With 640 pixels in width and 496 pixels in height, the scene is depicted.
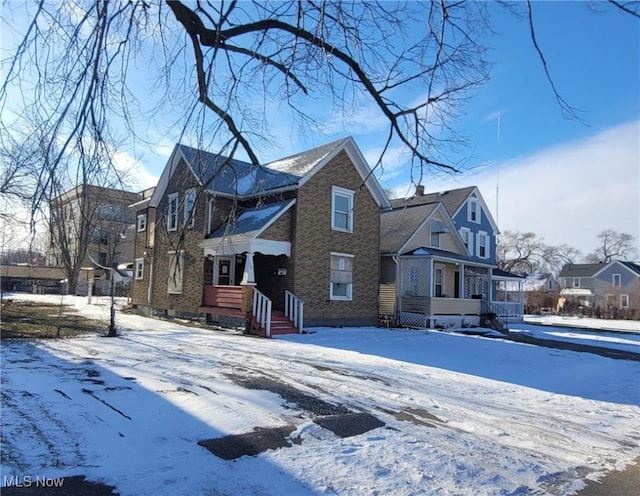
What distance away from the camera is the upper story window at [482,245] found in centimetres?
3359

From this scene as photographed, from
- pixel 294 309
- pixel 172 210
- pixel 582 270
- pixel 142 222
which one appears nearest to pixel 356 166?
pixel 294 309

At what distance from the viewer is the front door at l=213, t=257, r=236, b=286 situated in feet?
64.8

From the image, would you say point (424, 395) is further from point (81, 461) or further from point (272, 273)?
point (272, 273)

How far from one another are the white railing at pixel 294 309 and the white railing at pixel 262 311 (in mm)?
1278

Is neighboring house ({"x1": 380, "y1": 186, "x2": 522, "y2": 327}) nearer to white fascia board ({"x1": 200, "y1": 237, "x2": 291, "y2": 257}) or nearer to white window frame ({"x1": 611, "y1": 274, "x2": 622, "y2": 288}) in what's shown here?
white fascia board ({"x1": 200, "y1": 237, "x2": 291, "y2": 257})

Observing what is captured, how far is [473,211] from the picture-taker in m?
33.5

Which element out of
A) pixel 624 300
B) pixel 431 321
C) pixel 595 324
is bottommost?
pixel 595 324

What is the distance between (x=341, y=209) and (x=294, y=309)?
502 cm

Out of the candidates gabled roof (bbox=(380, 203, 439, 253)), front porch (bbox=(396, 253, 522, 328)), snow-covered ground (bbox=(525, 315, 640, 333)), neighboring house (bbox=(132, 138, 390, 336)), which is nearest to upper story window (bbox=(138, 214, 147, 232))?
neighboring house (bbox=(132, 138, 390, 336))

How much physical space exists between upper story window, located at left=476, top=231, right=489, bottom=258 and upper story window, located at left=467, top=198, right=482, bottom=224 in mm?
1112

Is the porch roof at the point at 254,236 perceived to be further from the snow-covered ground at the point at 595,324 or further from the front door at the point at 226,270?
the snow-covered ground at the point at 595,324

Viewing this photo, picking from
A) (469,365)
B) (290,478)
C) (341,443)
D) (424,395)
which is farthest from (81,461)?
(469,365)

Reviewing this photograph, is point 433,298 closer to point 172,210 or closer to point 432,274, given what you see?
point 432,274

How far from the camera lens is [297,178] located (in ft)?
59.1
